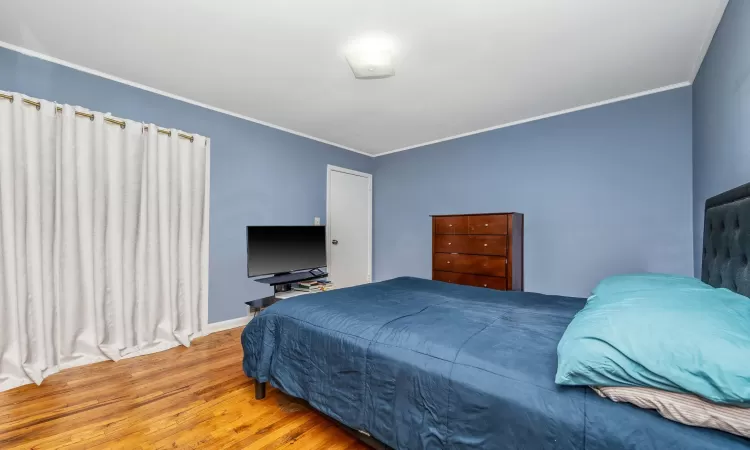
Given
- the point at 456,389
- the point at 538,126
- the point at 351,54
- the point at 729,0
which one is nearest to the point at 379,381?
the point at 456,389

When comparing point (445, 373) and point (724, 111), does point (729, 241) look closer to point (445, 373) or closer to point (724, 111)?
point (724, 111)

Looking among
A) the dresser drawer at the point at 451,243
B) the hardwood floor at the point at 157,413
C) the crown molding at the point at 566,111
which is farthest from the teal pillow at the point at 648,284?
the crown molding at the point at 566,111

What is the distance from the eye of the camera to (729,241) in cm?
148

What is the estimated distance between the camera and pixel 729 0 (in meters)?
1.71

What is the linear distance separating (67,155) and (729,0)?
14.3 feet

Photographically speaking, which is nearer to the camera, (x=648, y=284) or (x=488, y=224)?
(x=648, y=284)

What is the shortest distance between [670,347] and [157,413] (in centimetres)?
241

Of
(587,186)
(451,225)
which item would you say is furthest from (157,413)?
(587,186)

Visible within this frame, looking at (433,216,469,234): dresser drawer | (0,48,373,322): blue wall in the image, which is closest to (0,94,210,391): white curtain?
(0,48,373,322): blue wall

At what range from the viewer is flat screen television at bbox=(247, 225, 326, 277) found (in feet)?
10.3

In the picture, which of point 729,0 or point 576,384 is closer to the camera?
point 576,384

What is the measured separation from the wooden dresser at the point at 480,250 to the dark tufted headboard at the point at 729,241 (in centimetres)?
145

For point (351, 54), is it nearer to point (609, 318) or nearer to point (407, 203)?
point (609, 318)

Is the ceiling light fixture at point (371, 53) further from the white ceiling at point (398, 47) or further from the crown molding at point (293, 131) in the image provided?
the crown molding at point (293, 131)
